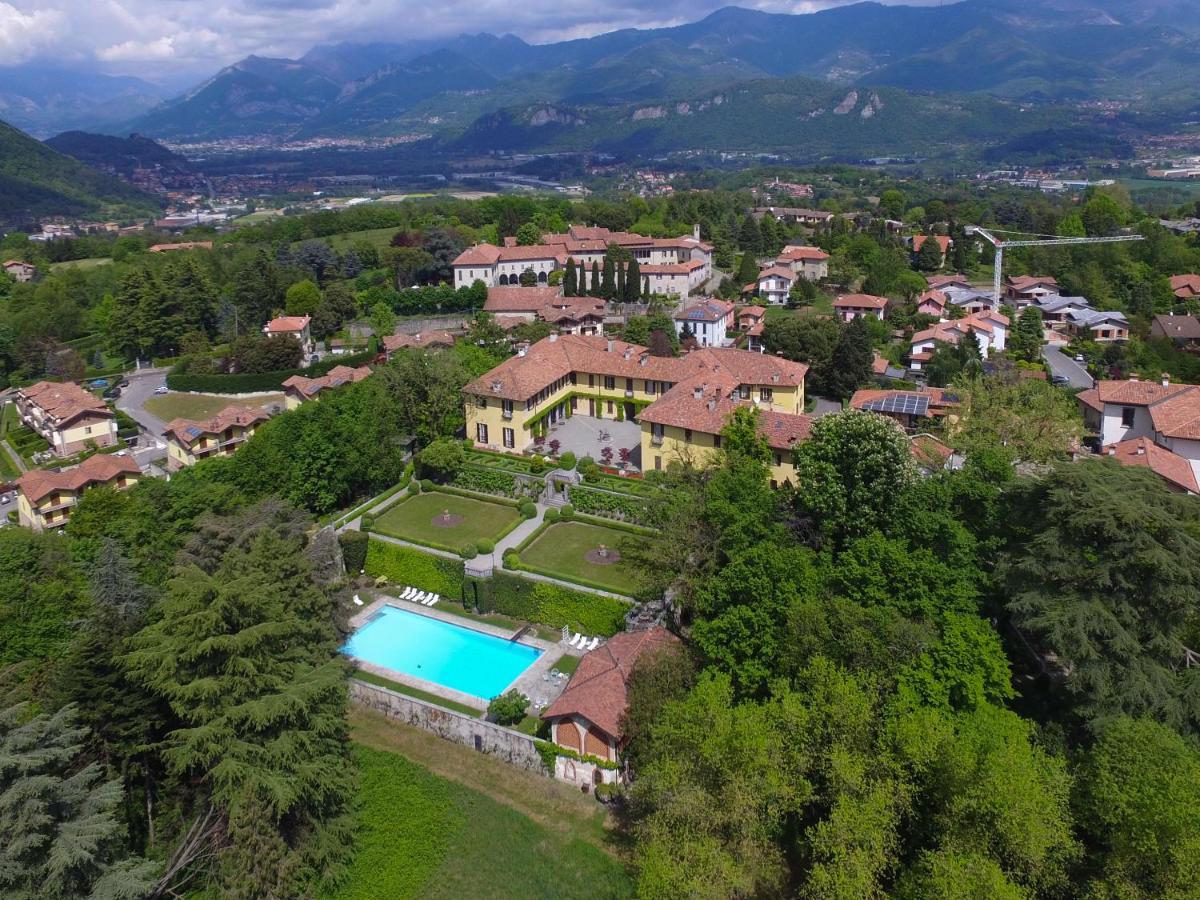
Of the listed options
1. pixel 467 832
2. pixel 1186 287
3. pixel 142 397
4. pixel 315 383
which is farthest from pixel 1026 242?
pixel 467 832

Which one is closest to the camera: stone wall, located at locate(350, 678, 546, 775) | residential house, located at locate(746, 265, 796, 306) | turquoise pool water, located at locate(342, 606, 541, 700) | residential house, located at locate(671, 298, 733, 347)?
stone wall, located at locate(350, 678, 546, 775)

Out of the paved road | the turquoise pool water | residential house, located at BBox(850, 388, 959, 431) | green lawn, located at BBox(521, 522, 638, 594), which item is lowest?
the turquoise pool water

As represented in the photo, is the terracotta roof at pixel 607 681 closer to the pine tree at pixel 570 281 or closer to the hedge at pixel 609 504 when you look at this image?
the hedge at pixel 609 504

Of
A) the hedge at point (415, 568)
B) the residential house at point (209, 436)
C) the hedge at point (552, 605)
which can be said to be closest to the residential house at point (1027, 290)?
the hedge at point (552, 605)

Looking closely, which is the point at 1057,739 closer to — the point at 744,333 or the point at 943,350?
the point at 943,350

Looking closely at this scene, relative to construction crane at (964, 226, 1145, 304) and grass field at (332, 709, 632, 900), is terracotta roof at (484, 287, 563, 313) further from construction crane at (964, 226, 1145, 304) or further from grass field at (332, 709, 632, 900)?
grass field at (332, 709, 632, 900)

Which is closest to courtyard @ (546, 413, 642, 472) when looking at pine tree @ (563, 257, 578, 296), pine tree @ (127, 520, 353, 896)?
pine tree @ (127, 520, 353, 896)

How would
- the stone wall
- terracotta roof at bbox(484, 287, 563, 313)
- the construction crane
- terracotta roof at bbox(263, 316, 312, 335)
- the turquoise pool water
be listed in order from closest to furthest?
A: 1. the stone wall
2. the turquoise pool water
3. terracotta roof at bbox(263, 316, 312, 335)
4. terracotta roof at bbox(484, 287, 563, 313)
5. the construction crane
